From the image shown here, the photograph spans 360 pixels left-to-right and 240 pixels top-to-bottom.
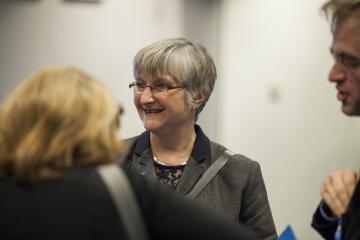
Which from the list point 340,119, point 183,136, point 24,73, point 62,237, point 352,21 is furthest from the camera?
point 340,119

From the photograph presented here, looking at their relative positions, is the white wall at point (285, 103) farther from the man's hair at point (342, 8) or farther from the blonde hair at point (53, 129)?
the blonde hair at point (53, 129)

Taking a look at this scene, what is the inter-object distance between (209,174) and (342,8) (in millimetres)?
842

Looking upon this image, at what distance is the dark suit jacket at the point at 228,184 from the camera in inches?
76.4

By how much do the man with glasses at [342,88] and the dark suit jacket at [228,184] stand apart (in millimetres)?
570

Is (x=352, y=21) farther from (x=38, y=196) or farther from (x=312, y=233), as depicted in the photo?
(x=312, y=233)

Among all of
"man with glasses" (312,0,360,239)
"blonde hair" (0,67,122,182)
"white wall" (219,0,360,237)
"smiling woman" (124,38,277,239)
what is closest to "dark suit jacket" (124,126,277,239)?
"smiling woman" (124,38,277,239)

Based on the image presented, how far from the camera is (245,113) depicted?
11.0 feet

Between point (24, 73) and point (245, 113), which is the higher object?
point (24, 73)

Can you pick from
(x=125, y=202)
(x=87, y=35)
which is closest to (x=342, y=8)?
(x=125, y=202)

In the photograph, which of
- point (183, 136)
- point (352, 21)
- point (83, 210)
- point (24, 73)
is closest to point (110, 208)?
point (83, 210)

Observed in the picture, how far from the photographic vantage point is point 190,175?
1.97 m

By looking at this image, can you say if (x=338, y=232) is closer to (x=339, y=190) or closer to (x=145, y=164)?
(x=339, y=190)

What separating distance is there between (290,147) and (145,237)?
2.28 metres

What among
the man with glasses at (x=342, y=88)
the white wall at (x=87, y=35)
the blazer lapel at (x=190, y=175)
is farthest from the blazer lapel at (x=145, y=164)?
the white wall at (x=87, y=35)
